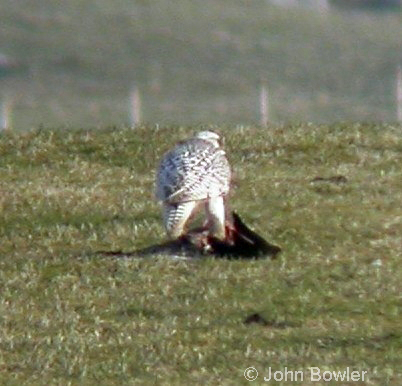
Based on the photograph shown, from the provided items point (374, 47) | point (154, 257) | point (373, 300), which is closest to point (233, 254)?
point (154, 257)

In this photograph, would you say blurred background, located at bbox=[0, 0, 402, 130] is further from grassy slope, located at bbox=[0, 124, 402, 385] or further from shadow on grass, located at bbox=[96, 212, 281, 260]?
shadow on grass, located at bbox=[96, 212, 281, 260]

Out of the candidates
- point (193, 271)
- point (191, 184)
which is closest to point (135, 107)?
point (191, 184)

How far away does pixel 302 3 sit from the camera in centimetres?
3534

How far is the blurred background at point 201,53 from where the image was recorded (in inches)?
1363

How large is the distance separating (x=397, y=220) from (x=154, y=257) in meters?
3.34

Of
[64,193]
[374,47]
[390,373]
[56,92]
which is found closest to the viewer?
[390,373]

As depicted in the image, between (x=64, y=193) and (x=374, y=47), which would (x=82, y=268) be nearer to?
(x=64, y=193)

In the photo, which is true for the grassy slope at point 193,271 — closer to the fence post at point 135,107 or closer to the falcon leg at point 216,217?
the falcon leg at point 216,217

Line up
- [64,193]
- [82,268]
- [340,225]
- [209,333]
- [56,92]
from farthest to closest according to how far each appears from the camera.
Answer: [56,92] → [64,193] → [340,225] → [82,268] → [209,333]

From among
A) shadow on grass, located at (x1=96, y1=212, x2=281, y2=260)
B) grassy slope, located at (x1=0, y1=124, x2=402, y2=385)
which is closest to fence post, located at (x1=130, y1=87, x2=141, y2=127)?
grassy slope, located at (x1=0, y1=124, x2=402, y2=385)

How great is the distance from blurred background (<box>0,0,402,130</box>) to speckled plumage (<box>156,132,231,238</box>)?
1666 centimetres

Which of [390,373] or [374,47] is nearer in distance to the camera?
[390,373]

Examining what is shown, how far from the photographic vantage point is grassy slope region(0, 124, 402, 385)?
39.2 feet

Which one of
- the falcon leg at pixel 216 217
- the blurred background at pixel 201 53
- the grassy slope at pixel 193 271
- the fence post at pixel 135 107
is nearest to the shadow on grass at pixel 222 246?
the falcon leg at pixel 216 217
